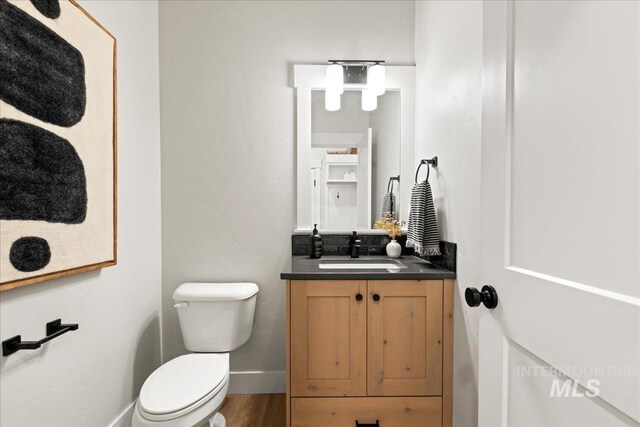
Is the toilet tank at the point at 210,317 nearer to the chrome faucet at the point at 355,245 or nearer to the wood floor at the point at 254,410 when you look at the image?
the wood floor at the point at 254,410

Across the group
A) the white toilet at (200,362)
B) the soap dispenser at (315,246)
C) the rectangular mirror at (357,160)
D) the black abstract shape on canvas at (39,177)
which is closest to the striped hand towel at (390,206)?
the rectangular mirror at (357,160)

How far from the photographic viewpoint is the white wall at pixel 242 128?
6.93ft

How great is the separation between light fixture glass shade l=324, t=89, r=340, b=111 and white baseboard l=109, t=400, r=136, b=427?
2082 mm

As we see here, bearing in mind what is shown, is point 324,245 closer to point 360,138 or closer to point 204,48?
point 360,138

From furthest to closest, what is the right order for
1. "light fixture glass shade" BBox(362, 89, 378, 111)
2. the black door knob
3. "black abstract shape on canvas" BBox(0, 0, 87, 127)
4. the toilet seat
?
"light fixture glass shade" BBox(362, 89, 378, 111)
the toilet seat
"black abstract shape on canvas" BBox(0, 0, 87, 127)
the black door knob

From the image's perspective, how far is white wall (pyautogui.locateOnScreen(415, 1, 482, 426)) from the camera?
53.3 inches

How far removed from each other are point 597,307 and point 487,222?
1.18 ft

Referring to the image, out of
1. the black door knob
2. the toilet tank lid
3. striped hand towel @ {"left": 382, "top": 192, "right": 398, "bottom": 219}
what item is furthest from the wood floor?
the black door knob

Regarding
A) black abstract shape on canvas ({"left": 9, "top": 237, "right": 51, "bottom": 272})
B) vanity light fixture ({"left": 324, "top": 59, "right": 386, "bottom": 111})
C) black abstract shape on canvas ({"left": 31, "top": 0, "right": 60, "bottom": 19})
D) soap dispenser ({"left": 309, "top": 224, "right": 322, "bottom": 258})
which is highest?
vanity light fixture ({"left": 324, "top": 59, "right": 386, "bottom": 111})

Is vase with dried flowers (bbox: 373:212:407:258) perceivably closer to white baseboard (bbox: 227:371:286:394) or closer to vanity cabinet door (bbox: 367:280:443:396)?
vanity cabinet door (bbox: 367:280:443:396)

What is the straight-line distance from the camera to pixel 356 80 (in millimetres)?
2148

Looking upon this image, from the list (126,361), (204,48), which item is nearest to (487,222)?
(126,361)

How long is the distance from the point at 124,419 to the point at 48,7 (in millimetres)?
1899

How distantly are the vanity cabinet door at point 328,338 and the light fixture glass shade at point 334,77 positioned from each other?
127 cm
